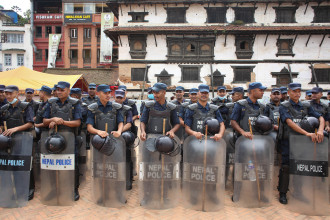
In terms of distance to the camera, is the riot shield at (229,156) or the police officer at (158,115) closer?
the police officer at (158,115)

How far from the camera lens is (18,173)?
4.73 meters

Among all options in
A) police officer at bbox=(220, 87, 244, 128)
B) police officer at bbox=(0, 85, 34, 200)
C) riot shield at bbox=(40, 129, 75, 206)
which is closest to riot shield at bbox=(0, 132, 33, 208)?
police officer at bbox=(0, 85, 34, 200)

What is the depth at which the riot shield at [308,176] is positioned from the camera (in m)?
4.38

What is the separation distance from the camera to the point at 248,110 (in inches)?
198

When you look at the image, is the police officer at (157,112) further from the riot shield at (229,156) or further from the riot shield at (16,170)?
the riot shield at (16,170)

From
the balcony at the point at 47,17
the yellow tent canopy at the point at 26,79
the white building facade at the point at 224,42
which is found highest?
the balcony at the point at 47,17

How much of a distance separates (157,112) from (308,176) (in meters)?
3.09

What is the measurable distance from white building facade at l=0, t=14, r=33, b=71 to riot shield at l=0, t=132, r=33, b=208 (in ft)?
119

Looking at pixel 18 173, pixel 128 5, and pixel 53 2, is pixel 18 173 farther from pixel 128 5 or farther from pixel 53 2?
pixel 53 2

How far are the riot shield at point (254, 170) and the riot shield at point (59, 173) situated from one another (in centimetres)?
325

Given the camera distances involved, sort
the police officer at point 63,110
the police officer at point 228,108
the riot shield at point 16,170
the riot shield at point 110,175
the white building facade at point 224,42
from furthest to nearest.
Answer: the white building facade at point 224,42, the police officer at point 228,108, the police officer at point 63,110, the riot shield at point 16,170, the riot shield at point 110,175

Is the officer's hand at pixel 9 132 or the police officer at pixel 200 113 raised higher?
the police officer at pixel 200 113

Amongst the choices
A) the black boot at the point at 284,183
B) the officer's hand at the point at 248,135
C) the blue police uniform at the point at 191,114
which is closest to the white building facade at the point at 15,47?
the blue police uniform at the point at 191,114

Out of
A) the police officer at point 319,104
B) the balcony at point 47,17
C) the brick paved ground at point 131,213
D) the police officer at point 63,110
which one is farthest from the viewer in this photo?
the balcony at point 47,17
